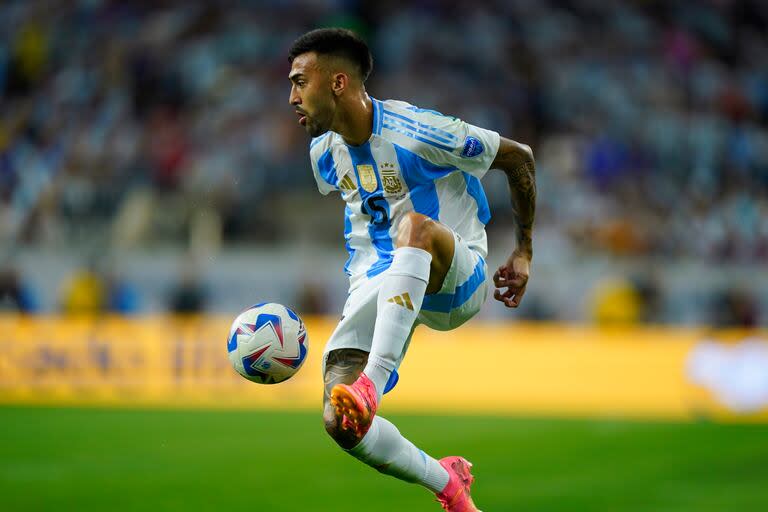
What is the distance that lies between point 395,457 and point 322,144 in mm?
1534

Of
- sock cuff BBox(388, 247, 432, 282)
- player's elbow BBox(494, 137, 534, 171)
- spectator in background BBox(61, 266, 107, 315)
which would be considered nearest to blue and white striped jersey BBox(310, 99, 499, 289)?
player's elbow BBox(494, 137, 534, 171)

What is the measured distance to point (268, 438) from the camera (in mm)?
11250

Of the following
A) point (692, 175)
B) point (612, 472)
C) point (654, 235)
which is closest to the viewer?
point (612, 472)

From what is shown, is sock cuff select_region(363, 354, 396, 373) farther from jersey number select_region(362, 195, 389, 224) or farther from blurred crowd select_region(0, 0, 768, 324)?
blurred crowd select_region(0, 0, 768, 324)

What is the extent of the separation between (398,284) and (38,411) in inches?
364

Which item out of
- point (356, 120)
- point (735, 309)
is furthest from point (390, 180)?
point (735, 309)

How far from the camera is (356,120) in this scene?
509cm

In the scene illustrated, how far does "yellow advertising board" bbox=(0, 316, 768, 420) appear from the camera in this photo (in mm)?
13102

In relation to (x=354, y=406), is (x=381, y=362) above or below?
above

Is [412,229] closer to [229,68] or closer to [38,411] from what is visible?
[38,411]

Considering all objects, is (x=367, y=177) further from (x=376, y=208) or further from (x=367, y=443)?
(x=367, y=443)

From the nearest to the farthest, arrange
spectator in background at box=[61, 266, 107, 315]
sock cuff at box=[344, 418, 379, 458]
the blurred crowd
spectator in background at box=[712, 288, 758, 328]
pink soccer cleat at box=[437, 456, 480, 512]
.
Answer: sock cuff at box=[344, 418, 379, 458], pink soccer cleat at box=[437, 456, 480, 512], spectator in background at box=[712, 288, 758, 328], spectator in background at box=[61, 266, 107, 315], the blurred crowd

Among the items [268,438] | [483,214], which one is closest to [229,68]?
[268,438]

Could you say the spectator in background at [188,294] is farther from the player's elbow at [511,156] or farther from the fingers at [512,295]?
the player's elbow at [511,156]
